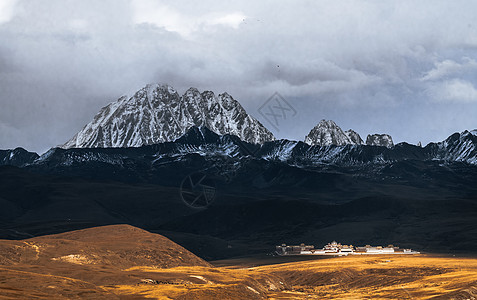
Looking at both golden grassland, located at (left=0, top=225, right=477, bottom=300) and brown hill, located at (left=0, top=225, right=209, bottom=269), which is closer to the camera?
golden grassland, located at (left=0, top=225, right=477, bottom=300)

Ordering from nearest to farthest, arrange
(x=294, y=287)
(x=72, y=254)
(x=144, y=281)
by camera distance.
→ 1. (x=144, y=281)
2. (x=72, y=254)
3. (x=294, y=287)

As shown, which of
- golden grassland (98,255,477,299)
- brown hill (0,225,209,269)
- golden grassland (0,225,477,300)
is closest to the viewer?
golden grassland (0,225,477,300)

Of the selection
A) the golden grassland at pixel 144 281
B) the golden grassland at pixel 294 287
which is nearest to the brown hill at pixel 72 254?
the golden grassland at pixel 144 281

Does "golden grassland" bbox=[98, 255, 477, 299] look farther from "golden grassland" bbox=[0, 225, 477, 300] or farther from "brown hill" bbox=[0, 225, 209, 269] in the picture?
"brown hill" bbox=[0, 225, 209, 269]

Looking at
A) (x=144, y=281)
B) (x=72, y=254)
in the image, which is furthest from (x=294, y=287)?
(x=72, y=254)

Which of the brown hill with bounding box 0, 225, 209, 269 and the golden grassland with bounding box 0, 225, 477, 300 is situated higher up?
the brown hill with bounding box 0, 225, 209, 269

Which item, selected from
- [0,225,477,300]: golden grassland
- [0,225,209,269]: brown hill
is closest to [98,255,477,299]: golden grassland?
[0,225,477,300]: golden grassland

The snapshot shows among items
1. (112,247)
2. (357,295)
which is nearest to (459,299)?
(357,295)

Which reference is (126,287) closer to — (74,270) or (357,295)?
(74,270)

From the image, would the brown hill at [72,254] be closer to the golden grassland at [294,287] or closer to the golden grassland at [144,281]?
the golden grassland at [144,281]

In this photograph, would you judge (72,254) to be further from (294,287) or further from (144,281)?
(294,287)

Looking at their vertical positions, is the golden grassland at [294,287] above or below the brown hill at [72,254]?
below

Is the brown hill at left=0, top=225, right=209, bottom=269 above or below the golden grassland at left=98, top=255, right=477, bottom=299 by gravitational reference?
above

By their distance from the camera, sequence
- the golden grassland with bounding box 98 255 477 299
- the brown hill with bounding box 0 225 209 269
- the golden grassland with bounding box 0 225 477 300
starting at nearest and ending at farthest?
the golden grassland with bounding box 0 225 477 300 < the golden grassland with bounding box 98 255 477 299 < the brown hill with bounding box 0 225 209 269
